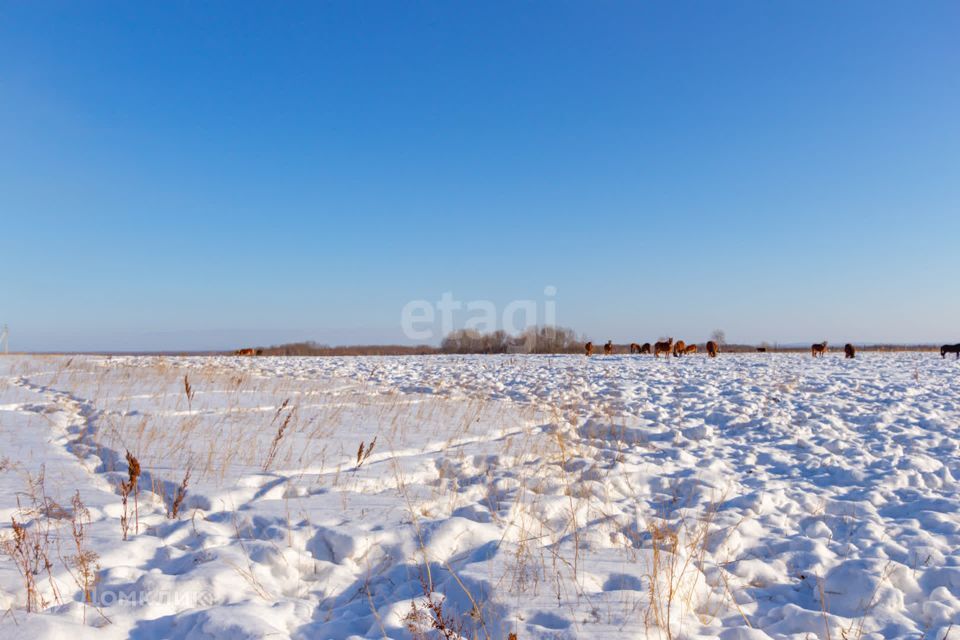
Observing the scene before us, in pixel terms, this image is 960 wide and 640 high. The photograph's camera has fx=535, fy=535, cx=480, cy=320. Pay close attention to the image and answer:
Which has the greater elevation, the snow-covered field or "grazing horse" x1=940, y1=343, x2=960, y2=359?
"grazing horse" x1=940, y1=343, x2=960, y2=359

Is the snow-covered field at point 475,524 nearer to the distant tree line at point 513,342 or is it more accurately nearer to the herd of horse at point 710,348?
the herd of horse at point 710,348

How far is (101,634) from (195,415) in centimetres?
536

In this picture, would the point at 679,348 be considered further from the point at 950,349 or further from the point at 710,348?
the point at 950,349

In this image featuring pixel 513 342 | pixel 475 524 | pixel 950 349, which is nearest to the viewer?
pixel 475 524

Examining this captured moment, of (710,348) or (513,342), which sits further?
(513,342)

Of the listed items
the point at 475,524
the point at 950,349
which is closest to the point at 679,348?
the point at 950,349

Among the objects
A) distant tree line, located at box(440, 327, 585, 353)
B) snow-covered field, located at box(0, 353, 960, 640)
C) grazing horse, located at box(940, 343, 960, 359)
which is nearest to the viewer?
snow-covered field, located at box(0, 353, 960, 640)

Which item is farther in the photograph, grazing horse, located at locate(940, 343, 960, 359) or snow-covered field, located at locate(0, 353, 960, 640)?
grazing horse, located at locate(940, 343, 960, 359)

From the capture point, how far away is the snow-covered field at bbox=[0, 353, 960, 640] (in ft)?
8.63

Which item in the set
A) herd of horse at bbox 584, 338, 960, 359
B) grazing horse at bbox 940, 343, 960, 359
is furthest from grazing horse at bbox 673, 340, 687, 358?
grazing horse at bbox 940, 343, 960, 359

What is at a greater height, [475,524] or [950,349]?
[950,349]

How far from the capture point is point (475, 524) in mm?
3736

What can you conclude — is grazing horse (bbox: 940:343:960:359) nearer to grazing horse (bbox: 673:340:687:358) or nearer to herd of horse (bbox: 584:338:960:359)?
herd of horse (bbox: 584:338:960:359)

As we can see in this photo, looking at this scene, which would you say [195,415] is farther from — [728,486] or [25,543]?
[728,486]
